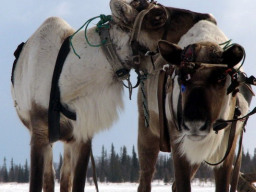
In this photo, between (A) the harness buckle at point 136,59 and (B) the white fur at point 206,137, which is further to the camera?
(A) the harness buckle at point 136,59

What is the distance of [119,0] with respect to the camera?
5680 mm

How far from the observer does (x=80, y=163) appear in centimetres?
A: 595

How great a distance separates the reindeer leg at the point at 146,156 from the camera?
619 cm

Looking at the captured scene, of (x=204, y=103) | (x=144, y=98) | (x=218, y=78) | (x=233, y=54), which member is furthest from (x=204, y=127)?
(x=144, y=98)

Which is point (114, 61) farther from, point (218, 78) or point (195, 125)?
point (195, 125)

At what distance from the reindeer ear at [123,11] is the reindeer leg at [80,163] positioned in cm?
150

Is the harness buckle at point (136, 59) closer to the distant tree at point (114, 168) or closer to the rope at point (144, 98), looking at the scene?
the rope at point (144, 98)

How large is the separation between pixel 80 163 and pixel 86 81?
99cm

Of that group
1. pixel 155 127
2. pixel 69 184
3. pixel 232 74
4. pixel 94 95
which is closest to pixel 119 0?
pixel 94 95

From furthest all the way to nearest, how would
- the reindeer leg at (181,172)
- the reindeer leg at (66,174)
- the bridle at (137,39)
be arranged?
1. the reindeer leg at (66,174)
2. the bridle at (137,39)
3. the reindeer leg at (181,172)

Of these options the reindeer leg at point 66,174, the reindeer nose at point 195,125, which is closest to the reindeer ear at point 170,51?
the reindeer nose at point 195,125

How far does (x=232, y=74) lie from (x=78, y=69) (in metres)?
2.08

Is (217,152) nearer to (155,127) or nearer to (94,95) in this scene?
(155,127)

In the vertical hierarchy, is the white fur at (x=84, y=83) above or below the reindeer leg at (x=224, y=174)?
above
